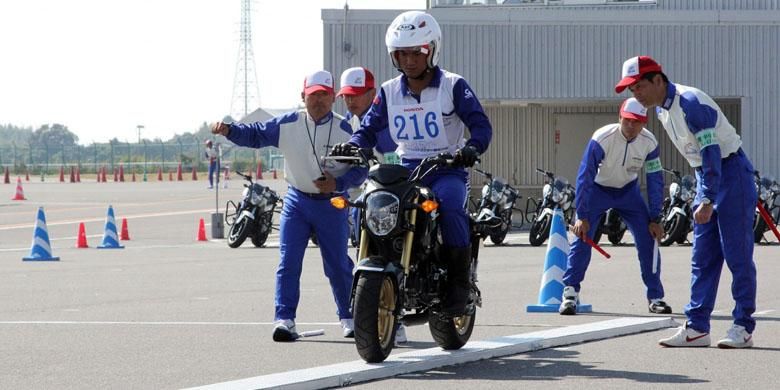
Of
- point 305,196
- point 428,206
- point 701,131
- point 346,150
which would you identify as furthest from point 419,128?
point 701,131

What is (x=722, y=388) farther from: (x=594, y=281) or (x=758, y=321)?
(x=594, y=281)

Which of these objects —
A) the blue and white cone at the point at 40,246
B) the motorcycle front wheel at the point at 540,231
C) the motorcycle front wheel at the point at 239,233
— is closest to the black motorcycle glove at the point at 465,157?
the blue and white cone at the point at 40,246

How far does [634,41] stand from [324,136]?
2154 cm

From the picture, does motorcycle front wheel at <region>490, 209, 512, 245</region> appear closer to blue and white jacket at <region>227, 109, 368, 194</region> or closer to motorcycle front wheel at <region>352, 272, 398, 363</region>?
blue and white jacket at <region>227, 109, 368, 194</region>

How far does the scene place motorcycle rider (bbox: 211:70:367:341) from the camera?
37.3 feet

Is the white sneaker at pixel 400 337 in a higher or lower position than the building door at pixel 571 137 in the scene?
lower

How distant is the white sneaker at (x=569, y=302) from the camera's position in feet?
43.3

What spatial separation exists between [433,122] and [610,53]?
2260 cm

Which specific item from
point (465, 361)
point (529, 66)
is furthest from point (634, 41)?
point (465, 361)

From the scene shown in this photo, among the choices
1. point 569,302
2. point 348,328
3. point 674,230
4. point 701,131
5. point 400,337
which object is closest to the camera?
point 701,131

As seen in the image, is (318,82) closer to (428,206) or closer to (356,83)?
(356,83)

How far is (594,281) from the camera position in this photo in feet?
56.3

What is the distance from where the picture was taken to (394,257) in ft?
31.2

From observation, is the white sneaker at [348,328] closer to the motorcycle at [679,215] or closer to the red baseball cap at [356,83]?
the red baseball cap at [356,83]
